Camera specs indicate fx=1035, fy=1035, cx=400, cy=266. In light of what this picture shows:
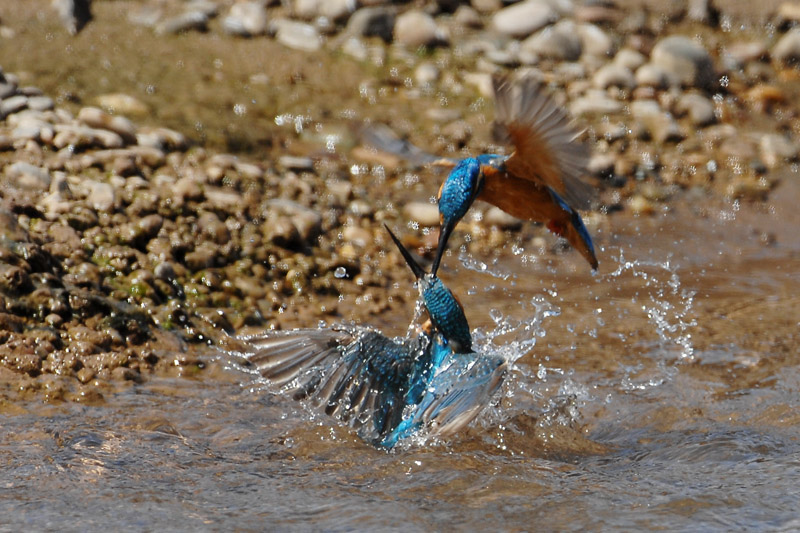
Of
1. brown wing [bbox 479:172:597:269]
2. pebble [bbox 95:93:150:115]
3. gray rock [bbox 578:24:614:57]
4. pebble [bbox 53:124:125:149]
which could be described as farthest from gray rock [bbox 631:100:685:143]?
pebble [bbox 53:124:125:149]

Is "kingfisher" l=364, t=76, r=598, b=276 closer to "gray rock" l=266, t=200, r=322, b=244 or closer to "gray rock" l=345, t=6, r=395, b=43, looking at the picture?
"gray rock" l=266, t=200, r=322, b=244

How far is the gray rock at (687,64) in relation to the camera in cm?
841

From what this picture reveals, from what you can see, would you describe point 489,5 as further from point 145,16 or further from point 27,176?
point 27,176

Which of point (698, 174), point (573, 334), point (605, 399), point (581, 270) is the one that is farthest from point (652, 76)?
point (605, 399)

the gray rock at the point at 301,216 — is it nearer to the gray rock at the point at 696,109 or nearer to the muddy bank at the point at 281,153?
the muddy bank at the point at 281,153

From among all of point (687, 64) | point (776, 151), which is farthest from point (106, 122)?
point (776, 151)

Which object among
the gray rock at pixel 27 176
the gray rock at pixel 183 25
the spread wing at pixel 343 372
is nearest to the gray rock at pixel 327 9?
the gray rock at pixel 183 25

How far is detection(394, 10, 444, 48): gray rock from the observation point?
8570 mm

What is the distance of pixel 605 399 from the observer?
504cm

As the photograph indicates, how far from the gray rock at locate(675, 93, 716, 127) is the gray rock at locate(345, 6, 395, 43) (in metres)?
2.45

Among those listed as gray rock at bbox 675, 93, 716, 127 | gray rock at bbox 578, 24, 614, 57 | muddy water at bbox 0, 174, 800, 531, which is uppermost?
gray rock at bbox 578, 24, 614, 57

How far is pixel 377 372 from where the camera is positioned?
4.51 metres

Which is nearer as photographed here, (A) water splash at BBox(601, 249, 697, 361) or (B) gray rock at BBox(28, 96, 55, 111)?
(A) water splash at BBox(601, 249, 697, 361)

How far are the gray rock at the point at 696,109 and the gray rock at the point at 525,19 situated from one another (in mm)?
1378
